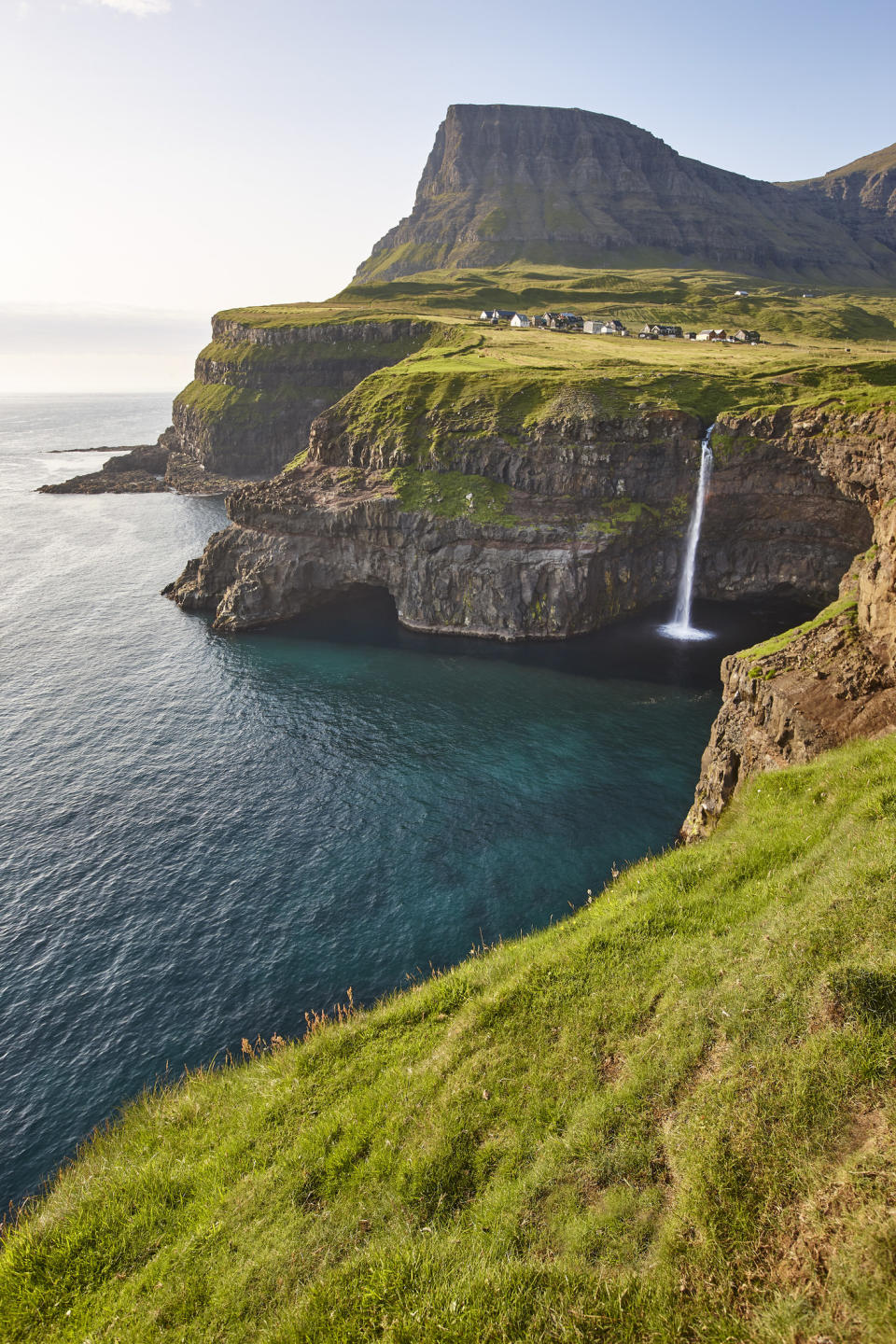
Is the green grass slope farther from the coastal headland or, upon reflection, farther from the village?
the village

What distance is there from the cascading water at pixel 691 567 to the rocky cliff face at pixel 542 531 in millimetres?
1241

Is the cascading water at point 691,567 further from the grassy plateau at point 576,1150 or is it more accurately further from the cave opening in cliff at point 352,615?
the grassy plateau at point 576,1150

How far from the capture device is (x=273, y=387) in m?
180

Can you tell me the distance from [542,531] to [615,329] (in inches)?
3536

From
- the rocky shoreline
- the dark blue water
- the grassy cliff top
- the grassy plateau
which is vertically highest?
the grassy cliff top

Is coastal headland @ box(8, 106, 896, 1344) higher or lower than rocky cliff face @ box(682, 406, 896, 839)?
lower

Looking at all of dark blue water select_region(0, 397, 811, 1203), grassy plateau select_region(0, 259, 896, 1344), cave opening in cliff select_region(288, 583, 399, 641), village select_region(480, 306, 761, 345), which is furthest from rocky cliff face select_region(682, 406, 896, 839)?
village select_region(480, 306, 761, 345)

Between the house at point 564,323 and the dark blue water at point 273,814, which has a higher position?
the house at point 564,323

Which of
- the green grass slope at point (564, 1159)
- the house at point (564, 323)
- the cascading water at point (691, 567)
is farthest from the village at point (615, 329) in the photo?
the green grass slope at point (564, 1159)

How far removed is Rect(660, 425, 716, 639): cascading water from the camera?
271ft

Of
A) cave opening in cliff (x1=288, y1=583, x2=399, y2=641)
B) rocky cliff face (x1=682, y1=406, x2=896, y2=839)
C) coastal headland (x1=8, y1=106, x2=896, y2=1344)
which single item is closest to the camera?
coastal headland (x1=8, y1=106, x2=896, y2=1344)

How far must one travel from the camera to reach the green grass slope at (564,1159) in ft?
36.5

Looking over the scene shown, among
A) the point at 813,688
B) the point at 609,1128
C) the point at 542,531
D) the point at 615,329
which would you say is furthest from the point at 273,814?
the point at 615,329

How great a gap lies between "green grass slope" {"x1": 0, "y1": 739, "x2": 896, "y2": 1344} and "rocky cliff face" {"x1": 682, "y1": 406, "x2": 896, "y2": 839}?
10206mm
